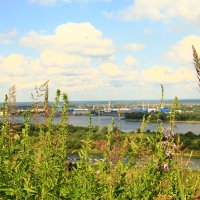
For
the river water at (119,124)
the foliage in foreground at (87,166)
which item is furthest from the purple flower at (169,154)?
the river water at (119,124)

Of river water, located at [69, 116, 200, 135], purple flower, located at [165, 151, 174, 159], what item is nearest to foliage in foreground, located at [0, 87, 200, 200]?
purple flower, located at [165, 151, 174, 159]

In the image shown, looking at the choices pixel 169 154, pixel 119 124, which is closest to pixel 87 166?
pixel 119 124

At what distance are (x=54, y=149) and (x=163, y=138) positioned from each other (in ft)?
4.35

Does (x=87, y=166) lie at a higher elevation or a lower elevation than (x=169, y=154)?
lower

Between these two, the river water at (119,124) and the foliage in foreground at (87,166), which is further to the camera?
the river water at (119,124)

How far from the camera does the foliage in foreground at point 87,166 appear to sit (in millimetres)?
3461

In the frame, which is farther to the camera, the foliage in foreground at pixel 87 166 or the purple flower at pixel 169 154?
the purple flower at pixel 169 154

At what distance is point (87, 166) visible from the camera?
378 centimetres

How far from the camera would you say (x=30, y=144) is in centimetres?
420

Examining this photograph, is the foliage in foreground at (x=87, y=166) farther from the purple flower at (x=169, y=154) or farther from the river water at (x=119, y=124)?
the river water at (x=119, y=124)

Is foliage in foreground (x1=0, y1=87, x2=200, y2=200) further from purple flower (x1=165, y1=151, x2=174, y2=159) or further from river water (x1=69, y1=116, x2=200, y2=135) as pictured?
river water (x1=69, y1=116, x2=200, y2=135)

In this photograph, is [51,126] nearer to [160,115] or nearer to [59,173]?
[59,173]

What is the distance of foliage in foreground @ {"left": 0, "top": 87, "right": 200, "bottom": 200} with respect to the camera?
3461 millimetres

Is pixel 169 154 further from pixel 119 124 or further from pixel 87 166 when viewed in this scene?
pixel 87 166
